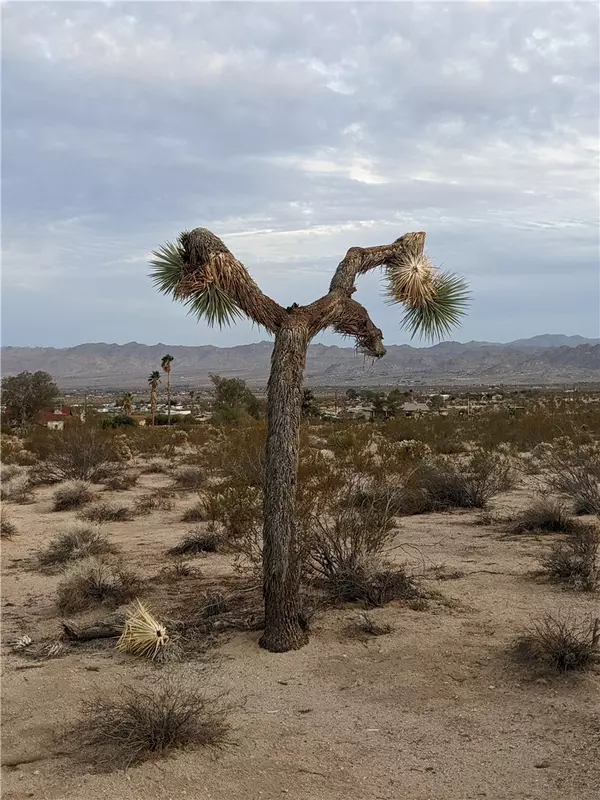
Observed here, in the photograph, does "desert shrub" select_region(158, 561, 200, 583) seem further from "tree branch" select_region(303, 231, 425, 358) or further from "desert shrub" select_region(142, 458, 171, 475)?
"desert shrub" select_region(142, 458, 171, 475)

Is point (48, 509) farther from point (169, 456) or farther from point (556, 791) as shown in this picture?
point (556, 791)

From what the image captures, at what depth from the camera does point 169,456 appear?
2583 cm

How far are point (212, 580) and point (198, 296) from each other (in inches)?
166

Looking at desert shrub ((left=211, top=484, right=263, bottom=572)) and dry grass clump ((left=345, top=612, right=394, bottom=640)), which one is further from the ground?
desert shrub ((left=211, top=484, right=263, bottom=572))

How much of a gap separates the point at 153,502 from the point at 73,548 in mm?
5083

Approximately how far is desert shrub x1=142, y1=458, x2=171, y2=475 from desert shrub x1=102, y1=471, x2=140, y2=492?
1876mm

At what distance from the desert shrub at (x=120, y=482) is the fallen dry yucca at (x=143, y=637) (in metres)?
12.0

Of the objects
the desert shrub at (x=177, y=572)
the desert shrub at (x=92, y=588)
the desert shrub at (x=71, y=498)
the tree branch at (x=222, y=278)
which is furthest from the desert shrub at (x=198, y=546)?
the desert shrub at (x=71, y=498)

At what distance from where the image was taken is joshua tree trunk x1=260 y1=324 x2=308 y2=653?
Result: 6.96m

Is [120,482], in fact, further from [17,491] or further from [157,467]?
[157,467]

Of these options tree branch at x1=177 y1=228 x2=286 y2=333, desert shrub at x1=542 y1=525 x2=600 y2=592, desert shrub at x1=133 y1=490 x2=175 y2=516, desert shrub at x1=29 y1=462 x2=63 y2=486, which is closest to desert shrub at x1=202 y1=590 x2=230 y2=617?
tree branch at x1=177 y1=228 x2=286 y2=333

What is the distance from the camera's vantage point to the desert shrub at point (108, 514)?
14695 mm

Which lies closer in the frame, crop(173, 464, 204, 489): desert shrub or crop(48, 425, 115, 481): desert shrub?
crop(173, 464, 204, 489): desert shrub

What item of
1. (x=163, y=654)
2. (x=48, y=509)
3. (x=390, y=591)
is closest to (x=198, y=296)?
(x=163, y=654)
